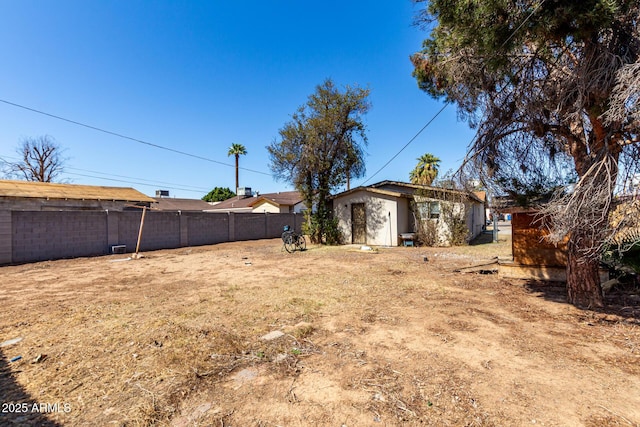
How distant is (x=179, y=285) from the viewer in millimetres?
6953

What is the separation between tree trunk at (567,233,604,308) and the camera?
15.8 feet

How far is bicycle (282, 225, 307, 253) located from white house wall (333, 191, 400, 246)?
124 inches

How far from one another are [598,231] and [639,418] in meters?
2.66

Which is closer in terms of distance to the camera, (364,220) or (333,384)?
(333,384)

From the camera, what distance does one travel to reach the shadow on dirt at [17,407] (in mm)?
2273

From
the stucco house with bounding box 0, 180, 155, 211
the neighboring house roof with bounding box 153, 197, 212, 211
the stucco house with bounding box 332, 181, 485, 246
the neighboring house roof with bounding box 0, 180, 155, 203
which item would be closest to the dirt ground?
the stucco house with bounding box 332, 181, 485, 246

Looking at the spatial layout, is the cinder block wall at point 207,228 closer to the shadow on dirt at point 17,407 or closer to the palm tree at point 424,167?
the shadow on dirt at point 17,407

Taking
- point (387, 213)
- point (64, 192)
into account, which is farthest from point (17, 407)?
point (64, 192)

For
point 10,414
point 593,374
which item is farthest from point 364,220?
point 10,414

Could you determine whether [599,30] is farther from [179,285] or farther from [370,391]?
[179,285]

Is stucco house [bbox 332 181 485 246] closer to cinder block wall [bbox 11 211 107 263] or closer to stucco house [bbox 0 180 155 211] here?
stucco house [bbox 0 180 155 211]

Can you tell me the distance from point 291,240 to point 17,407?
1099 centimetres

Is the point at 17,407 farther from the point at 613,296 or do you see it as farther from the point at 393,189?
the point at 393,189

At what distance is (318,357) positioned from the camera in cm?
336
